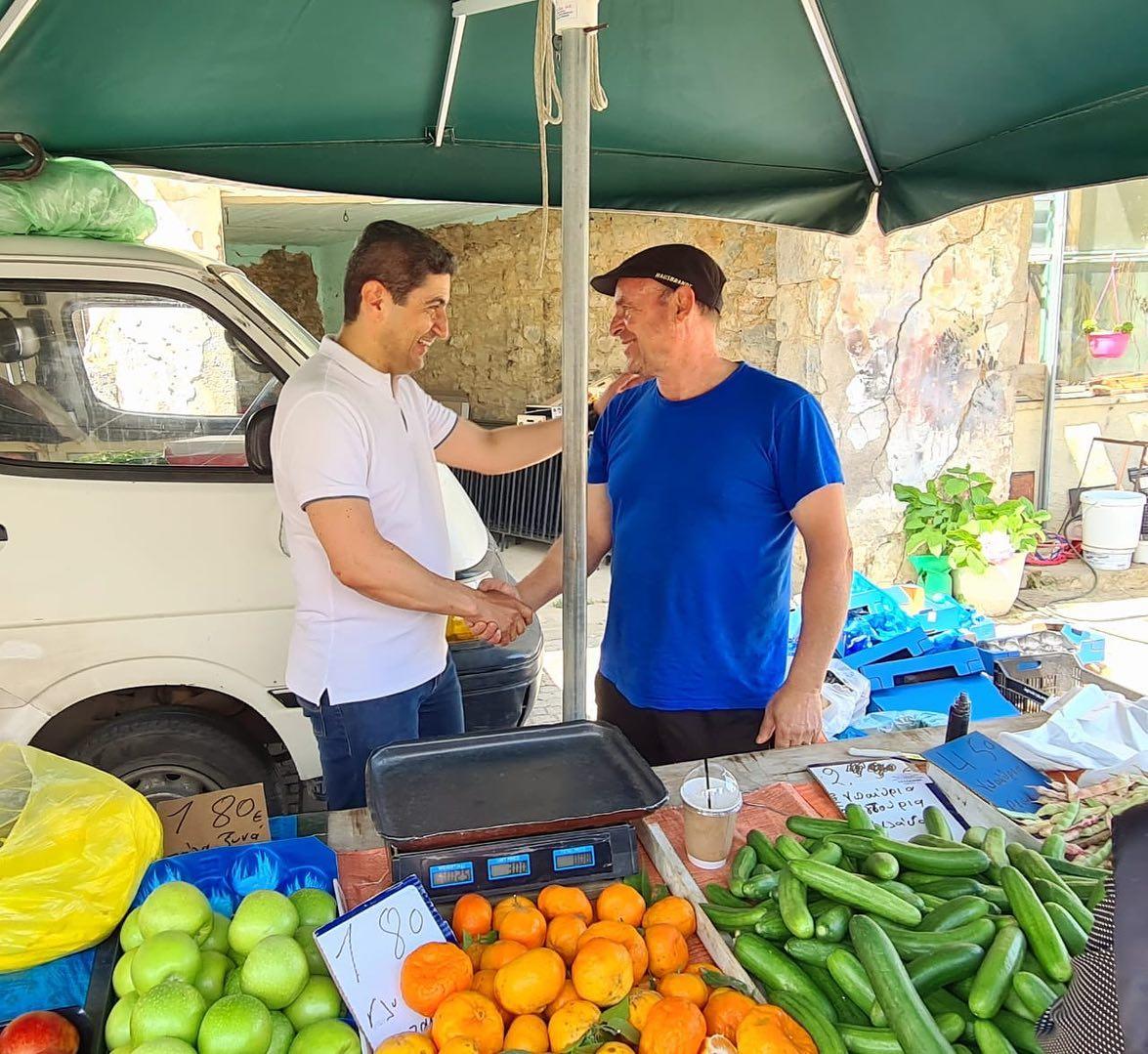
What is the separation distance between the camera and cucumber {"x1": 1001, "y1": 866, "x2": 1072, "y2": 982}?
1279mm

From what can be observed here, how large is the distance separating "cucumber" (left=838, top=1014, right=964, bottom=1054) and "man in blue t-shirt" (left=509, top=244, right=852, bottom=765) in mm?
1210

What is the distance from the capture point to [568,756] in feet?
6.20

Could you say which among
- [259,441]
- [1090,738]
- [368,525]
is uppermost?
[259,441]

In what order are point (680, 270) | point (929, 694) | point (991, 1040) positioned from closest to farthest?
point (991, 1040) → point (680, 270) → point (929, 694)

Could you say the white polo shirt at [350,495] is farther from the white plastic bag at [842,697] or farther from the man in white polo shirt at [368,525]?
the white plastic bag at [842,697]

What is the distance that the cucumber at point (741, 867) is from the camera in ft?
5.08

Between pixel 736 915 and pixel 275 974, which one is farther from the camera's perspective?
pixel 736 915

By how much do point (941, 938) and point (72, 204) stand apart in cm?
320

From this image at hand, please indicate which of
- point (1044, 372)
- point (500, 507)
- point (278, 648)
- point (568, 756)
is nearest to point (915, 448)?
point (1044, 372)

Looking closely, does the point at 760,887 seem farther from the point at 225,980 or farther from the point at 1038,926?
the point at 225,980

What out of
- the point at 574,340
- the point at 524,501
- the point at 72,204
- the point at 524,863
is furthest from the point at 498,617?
the point at 524,501

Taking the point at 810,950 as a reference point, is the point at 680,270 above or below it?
above

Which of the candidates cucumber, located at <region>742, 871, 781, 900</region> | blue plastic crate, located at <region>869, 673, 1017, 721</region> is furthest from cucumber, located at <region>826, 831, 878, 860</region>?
blue plastic crate, located at <region>869, 673, 1017, 721</region>

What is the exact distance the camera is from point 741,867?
62.9 inches
